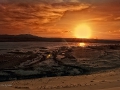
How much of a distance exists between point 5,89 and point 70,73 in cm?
1332

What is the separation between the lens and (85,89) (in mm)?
13914

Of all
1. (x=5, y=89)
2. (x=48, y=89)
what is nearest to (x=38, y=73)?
(x=48, y=89)

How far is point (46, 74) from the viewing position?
25047 mm

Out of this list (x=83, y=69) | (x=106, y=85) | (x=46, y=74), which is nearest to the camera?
(x=106, y=85)

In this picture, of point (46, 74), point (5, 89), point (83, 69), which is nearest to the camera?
point (5, 89)

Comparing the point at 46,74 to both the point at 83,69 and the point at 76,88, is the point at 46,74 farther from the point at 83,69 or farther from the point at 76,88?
the point at 76,88

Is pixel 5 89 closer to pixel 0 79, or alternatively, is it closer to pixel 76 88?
pixel 76 88

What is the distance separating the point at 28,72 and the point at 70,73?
4.49 meters

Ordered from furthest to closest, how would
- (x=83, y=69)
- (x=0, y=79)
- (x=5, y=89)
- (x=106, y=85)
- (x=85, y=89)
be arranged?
(x=83, y=69), (x=0, y=79), (x=106, y=85), (x=85, y=89), (x=5, y=89)

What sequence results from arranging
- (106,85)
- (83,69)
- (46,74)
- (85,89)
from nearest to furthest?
(85,89) < (106,85) < (46,74) < (83,69)

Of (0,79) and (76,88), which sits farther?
(0,79)

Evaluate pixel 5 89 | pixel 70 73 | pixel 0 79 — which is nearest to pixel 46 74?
pixel 70 73

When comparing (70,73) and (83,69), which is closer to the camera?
(70,73)

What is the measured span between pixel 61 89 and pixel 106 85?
2.90m
